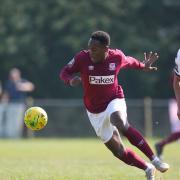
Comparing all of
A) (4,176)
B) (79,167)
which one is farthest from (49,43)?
(4,176)

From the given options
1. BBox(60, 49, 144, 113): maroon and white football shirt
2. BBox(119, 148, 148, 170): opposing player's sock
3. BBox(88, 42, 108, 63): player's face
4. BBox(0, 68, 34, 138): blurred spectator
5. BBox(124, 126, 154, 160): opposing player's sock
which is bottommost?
BBox(0, 68, 34, 138): blurred spectator

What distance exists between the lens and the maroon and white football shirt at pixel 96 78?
11.2m

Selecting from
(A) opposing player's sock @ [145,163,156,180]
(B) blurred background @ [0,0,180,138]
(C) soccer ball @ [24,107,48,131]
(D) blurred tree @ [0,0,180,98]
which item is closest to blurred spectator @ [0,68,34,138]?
(B) blurred background @ [0,0,180,138]

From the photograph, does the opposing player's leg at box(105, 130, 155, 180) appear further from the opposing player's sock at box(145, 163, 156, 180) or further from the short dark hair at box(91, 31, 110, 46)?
the short dark hair at box(91, 31, 110, 46)

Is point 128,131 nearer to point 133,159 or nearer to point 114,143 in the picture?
point 114,143

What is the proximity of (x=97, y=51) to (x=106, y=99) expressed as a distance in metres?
0.68

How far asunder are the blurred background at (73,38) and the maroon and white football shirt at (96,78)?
24.4m

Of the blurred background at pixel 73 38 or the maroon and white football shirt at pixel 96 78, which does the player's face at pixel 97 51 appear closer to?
the maroon and white football shirt at pixel 96 78

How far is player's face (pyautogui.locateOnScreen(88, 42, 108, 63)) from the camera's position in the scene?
11008 mm

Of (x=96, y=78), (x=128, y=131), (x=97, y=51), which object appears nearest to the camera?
(x=128, y=131)

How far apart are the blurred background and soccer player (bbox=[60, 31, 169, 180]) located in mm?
24408

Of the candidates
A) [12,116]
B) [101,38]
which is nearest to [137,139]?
[101,38]

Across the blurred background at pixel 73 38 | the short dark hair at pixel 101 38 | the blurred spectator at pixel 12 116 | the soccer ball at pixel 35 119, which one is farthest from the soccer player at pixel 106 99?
the blurred background at pixel 73 38

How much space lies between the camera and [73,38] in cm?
3619
